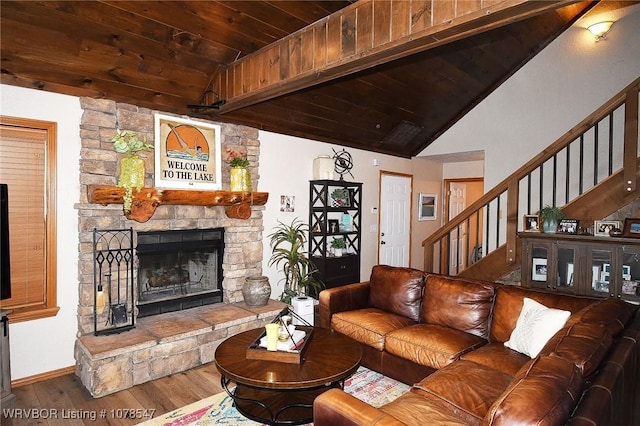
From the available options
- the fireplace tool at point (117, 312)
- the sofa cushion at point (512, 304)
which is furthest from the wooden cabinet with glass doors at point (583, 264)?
the fireplace tool at point (117, 312)

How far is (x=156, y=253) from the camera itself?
3.85 m

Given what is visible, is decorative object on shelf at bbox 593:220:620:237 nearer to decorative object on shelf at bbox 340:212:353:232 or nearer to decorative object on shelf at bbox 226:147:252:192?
decorative object on shelf at bbox 340:212:353:232

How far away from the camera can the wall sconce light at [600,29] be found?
16.1ft

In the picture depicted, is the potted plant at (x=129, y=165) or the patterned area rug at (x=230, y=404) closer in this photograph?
the patterned area rug at (x=230, y=404)

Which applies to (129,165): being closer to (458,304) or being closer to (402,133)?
(458,304)

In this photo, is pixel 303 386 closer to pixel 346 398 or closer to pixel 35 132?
pixel 346 398

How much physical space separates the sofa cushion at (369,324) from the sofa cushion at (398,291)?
0.28 feet

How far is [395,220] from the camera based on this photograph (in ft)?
21.5

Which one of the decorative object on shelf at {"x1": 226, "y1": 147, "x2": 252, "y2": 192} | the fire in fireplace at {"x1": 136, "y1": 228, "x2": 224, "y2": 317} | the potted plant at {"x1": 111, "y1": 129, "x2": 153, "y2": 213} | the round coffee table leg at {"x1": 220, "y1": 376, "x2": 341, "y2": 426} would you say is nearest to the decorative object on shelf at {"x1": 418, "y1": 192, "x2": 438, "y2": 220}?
the decorative object on shelf at {"x1": 226, "y1": 147, "x2": 252, "y2": 192}

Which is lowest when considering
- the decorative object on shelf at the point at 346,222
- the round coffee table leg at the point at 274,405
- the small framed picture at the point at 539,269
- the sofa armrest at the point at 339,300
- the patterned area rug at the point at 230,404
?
the patterned area rug at the point at 230,404

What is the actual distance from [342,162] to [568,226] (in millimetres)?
2882

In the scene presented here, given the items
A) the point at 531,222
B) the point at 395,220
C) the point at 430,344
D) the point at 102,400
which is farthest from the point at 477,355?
the point at 395,220

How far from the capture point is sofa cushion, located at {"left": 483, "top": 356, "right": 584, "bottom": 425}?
117cm

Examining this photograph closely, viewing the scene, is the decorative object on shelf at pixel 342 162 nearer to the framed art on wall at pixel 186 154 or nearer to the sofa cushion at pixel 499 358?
the framed art on wall at pixel 186 154
